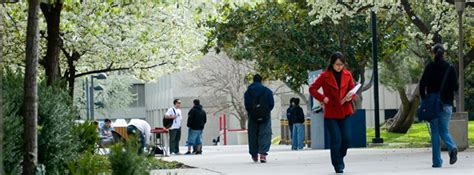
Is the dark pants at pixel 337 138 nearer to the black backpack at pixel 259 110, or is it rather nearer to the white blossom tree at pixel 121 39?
the black backpack at pixel 259 110

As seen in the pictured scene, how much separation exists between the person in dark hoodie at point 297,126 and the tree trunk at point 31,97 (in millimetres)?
20843

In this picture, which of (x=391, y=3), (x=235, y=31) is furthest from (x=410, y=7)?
(x=235, y=31)

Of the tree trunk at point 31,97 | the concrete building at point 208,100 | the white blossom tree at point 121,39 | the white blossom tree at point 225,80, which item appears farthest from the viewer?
the concrete building at point 208,100

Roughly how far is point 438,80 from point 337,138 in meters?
1.83

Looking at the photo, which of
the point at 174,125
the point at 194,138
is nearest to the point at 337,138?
the point at 174,125

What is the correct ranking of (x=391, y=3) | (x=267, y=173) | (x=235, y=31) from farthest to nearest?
(x=235, y=31), (x=391, y=3), (x=267, y=173)

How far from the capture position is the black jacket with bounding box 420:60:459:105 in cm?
1478

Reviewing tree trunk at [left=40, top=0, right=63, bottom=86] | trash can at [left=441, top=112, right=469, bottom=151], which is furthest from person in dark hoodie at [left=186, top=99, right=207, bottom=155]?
tree trunk at [left=40, top=0, right=63, bottom=86]

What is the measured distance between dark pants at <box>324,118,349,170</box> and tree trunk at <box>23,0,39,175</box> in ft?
14.8

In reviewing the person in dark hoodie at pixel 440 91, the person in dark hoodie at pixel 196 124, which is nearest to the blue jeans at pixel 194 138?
the person in dark hoodie at pixel 196 124

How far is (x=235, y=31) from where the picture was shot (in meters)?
39.0

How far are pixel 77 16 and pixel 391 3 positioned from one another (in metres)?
7.29

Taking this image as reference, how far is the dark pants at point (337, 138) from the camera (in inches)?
548

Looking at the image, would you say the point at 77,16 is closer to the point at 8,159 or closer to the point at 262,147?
the point at 262,147
